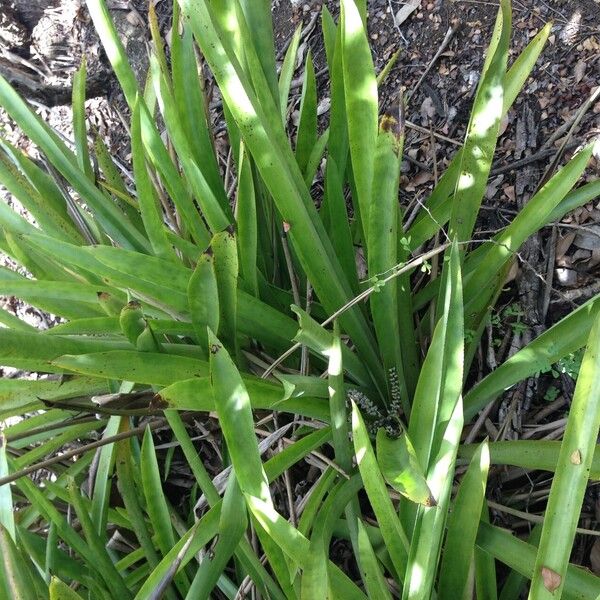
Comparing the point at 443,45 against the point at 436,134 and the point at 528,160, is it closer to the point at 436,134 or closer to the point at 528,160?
the point at 436,134

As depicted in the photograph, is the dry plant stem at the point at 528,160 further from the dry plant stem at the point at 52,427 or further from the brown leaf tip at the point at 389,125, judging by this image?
the dry plant stem at the point at 52,427

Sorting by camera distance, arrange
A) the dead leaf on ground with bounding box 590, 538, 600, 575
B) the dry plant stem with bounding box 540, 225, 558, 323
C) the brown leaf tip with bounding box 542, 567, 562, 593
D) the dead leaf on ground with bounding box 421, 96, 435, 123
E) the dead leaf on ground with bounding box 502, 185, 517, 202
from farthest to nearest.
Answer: the dead leaf on ground with bounding box 421, 96, 435, 123 < the dead leaf on ground with bounding box 502, 185, 517, 202 < the dry plant stem with bounding box 540, 225, 558, 323 < the dead leaf on ground with bounding box 590, 538, 600, 575 < the brown leaf tip with bounding box 542, 567, 562, 593

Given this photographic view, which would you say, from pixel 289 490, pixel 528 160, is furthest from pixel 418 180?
pixel 289 490

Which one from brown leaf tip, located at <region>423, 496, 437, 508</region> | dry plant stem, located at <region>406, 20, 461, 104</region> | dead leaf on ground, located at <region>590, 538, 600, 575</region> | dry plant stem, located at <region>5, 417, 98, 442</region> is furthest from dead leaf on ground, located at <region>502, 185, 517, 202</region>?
dry plant stem, located at <region>5, 417, 98, 442</region>

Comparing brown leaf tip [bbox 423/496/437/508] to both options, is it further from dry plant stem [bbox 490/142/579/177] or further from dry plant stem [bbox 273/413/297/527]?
dry plant stem [bbox 490/142/579/177]

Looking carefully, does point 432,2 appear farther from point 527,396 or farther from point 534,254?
Answer: point 527,396

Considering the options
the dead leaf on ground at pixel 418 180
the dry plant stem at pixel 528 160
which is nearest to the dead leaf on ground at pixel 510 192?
the dry plant stem at pixel 528 160
